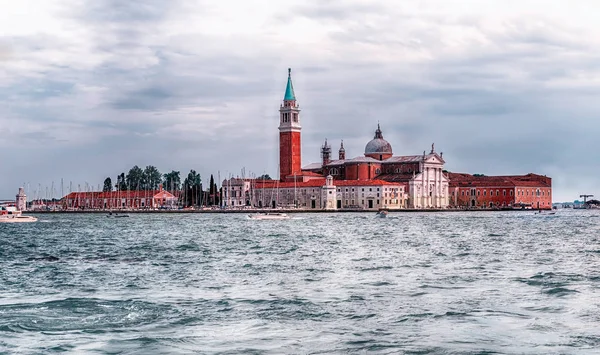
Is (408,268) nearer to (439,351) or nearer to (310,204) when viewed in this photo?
(439,351)

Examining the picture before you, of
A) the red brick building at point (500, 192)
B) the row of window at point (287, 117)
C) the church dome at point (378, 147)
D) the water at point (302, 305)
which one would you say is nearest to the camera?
the water at point (302, 305)

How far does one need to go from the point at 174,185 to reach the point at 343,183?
132 ft

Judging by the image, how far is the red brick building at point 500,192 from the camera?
4631 inches

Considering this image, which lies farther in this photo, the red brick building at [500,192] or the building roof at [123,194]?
the building roof at [123,194]

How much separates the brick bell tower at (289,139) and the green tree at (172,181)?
30.2 m

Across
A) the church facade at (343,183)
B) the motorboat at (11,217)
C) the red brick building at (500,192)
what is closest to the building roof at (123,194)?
the church facade at (343,183)

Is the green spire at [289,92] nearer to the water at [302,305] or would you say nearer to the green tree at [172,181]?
the green tree at [172,181]

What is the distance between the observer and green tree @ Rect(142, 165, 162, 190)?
140 m

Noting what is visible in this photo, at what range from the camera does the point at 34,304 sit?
529 inches

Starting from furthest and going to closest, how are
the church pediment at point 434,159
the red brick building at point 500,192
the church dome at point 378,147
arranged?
the church dome at point 378,147 < the red brick building at point 500,192 < the church pediment at point 434,159

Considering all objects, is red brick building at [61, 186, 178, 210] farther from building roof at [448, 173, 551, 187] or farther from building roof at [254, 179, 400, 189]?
building roof at [448, 173, 551, 187]

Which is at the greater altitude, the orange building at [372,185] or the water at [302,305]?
the orange building at [372,185]

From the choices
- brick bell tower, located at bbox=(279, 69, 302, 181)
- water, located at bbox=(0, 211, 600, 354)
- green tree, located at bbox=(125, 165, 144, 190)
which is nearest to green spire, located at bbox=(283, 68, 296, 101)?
brick bell tower, located at bbox=(279, 69, 302, 181)

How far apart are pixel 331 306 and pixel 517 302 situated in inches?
112
